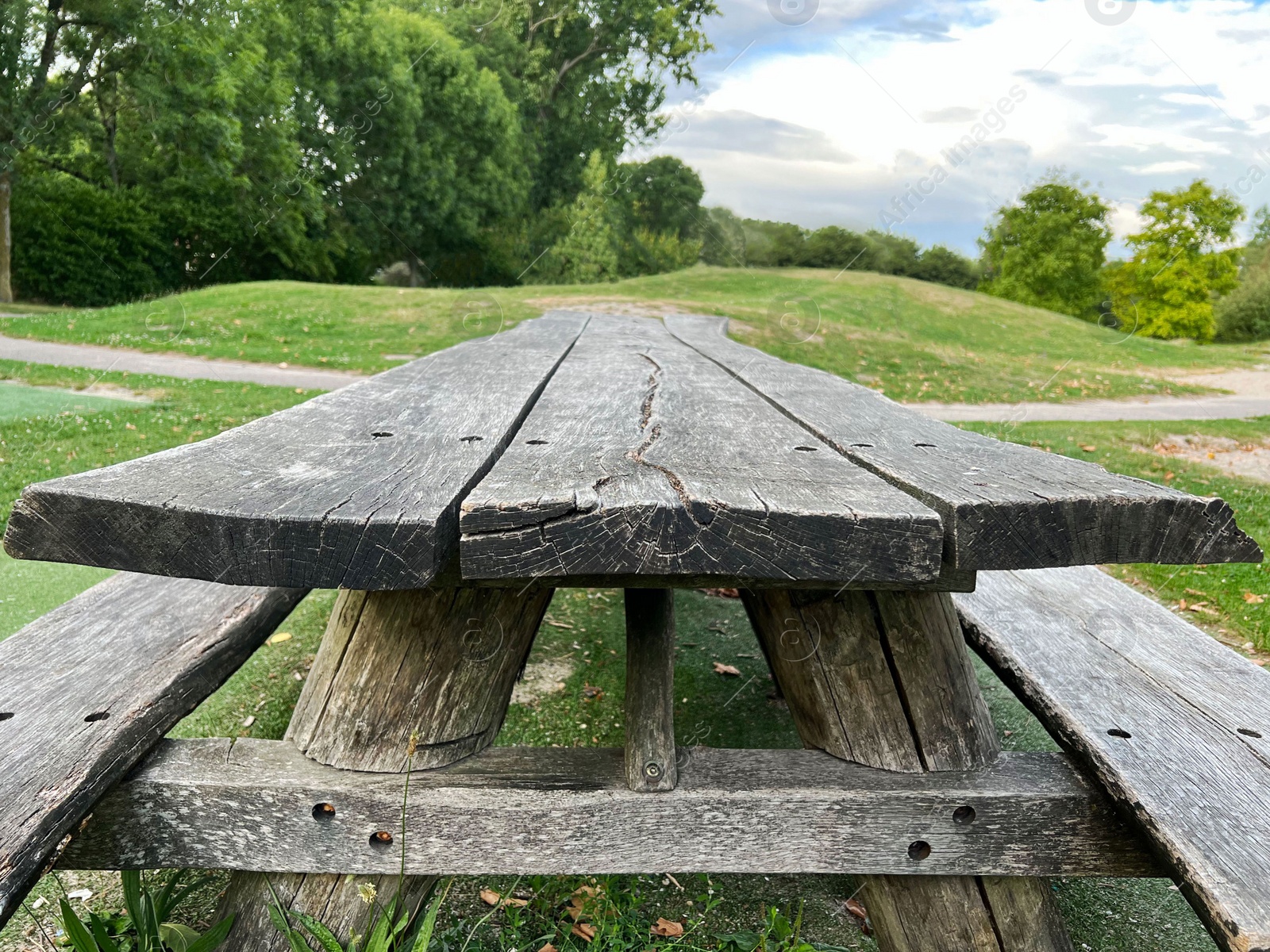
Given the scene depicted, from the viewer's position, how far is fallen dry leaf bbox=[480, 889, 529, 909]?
2.00 metres

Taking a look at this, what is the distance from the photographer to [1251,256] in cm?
3812

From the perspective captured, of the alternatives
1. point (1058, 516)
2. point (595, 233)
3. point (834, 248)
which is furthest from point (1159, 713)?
point (595, 233)

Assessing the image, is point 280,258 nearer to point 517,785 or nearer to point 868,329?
point 868,329

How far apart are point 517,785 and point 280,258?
27.6 metres

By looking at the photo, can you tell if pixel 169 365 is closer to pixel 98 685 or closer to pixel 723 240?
pixel 98 685

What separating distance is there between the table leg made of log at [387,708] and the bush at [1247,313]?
121 ft

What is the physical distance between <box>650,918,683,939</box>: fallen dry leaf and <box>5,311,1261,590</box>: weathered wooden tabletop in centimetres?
100

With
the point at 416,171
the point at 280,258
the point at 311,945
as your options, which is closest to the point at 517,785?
the point at 311,945

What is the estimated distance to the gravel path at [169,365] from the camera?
34.8 feet

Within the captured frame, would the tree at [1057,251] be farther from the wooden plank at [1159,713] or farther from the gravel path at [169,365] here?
the wooden plank at [1159,713]

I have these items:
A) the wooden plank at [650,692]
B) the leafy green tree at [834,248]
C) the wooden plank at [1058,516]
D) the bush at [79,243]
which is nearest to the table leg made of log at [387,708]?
the wooden plank at [650,692]

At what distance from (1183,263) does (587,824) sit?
4146 cm

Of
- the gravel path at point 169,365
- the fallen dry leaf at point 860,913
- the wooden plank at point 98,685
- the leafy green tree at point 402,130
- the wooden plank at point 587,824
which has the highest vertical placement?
the leafy green tree at point 402,130

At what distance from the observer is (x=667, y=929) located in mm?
1973
